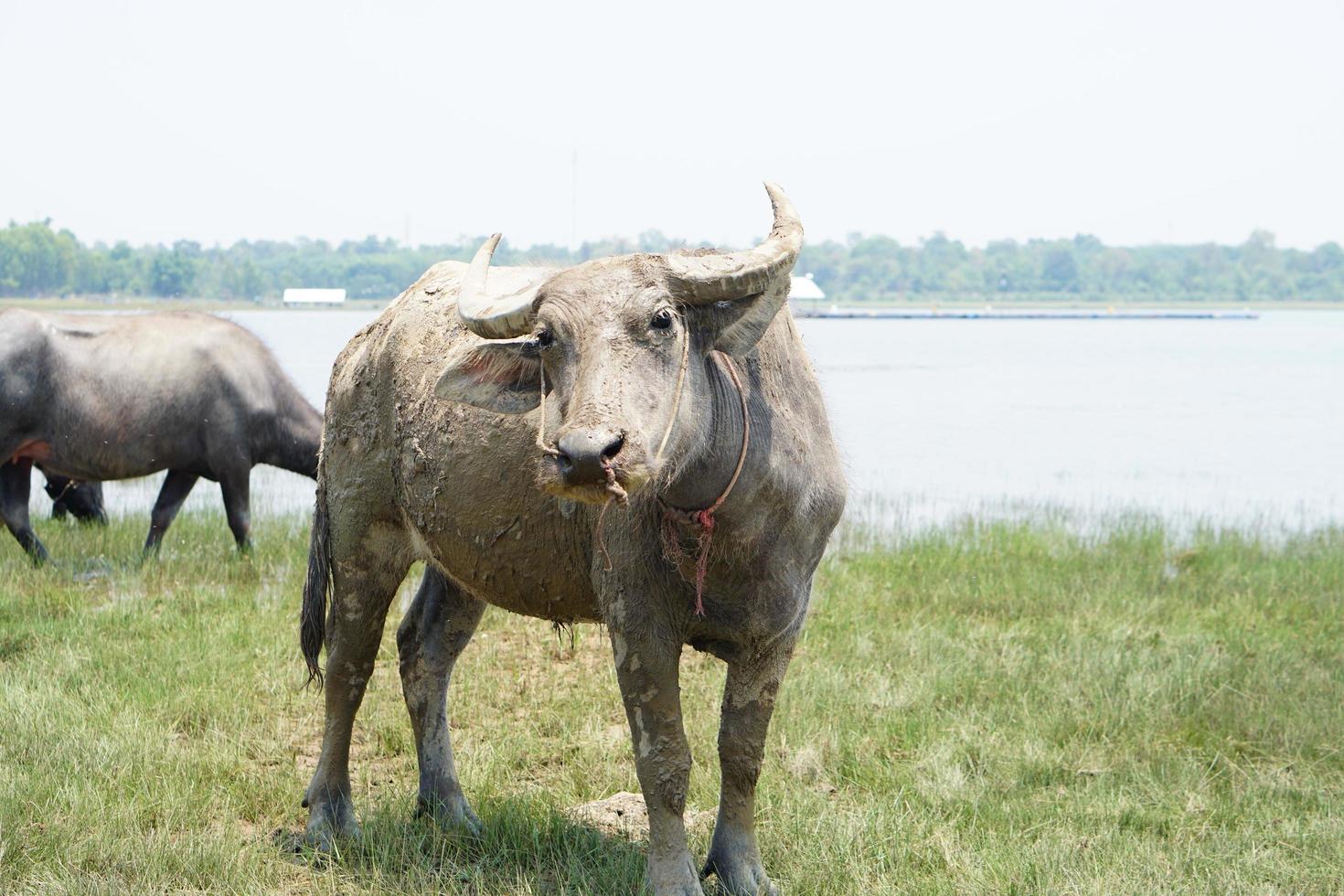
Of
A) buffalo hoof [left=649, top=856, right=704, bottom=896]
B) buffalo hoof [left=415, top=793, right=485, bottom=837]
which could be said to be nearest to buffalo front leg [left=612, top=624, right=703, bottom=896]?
buffalo hoof [left=649, top=856, right=704, bottom=896]

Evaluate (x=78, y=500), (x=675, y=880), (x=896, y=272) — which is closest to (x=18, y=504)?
(x=78, y=500)

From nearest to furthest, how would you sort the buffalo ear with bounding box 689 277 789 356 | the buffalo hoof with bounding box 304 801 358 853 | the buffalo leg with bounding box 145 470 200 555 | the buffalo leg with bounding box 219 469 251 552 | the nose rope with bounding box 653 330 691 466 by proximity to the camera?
the nose rope with bounding box 653 330 691 466 → the buffalo ear with bounding box 689 277 789 356 → the buffalo hoof with bounding box 304 801 358 853 → the buffalo leg with bounding box 219 469 251 552 → the buffalo leg with bounding box 145 470 200 555

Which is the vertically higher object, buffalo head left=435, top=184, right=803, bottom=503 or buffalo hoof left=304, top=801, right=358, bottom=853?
buffalo head left=435, top=184, right=803, bottom=503

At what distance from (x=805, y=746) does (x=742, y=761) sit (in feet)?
5.45

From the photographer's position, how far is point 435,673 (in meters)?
5.49

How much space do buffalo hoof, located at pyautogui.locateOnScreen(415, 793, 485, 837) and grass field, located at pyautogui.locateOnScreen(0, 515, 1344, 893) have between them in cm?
7

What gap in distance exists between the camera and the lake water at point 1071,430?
52.3ft

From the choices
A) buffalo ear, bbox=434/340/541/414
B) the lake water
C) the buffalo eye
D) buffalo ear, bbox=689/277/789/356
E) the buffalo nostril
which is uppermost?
buffalo ear, bbox=689/277/789/356

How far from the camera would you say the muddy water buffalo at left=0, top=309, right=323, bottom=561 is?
10141 mm

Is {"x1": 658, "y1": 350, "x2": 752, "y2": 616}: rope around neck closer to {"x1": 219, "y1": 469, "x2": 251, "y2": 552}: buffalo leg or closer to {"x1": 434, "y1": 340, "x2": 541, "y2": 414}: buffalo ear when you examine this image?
{"x1": 434, "y1": 340, "x2": 541, "y2": 414}: buffalo ear

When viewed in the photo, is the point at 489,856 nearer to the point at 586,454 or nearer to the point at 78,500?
the point at 586,454

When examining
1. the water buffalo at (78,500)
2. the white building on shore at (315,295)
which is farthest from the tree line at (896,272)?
the water buffalo at (78,500)

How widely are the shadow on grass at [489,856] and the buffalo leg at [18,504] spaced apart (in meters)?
5.92

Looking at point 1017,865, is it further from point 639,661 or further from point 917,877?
point 639,661
